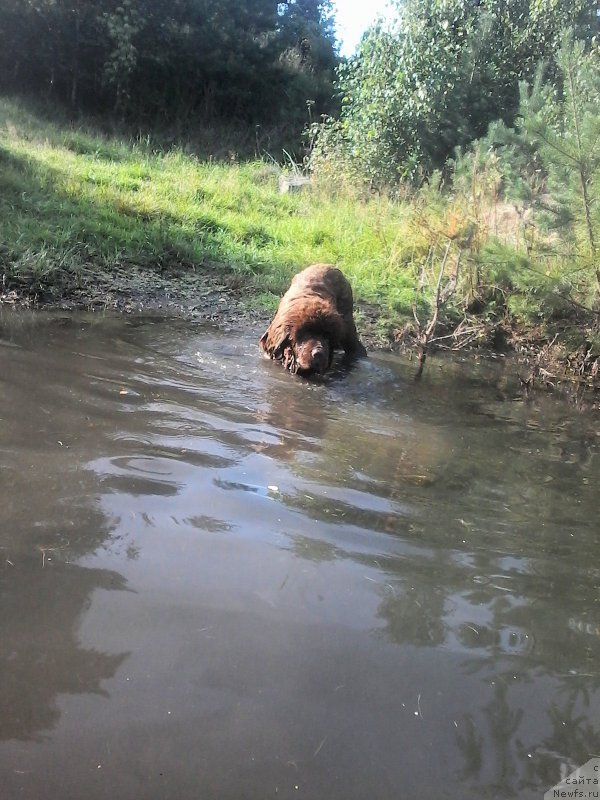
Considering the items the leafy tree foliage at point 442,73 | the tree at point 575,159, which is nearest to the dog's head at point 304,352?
the tree at point 575,159

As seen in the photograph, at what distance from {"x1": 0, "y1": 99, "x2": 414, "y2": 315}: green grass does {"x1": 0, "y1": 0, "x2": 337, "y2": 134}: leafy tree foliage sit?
25.3 ft

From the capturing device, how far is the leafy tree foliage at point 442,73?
13672 millimetres

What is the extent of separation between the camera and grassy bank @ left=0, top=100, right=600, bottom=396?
6.69 meters

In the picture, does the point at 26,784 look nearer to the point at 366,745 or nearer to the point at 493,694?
the point at 366,745

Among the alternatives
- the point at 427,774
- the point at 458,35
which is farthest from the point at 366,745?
the point at 458,35

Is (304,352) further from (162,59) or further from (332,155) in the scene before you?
(162,59)

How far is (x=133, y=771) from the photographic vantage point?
1660 mm

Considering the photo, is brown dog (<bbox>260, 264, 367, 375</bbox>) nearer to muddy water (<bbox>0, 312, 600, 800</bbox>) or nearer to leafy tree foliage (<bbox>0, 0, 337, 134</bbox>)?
muddy water (<bbox>0, 312, 600, 800</bbox>)

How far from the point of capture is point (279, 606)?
235cm

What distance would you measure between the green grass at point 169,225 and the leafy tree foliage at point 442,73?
2.79 meters

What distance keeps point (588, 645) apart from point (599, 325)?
4581mm

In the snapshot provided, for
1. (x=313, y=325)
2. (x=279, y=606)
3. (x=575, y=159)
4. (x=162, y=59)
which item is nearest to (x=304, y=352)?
(x=313, y=325)

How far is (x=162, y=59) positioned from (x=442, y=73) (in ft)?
32.5

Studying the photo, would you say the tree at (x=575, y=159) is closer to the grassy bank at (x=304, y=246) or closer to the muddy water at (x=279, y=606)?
the grassy bank at (x=304, y=246)
